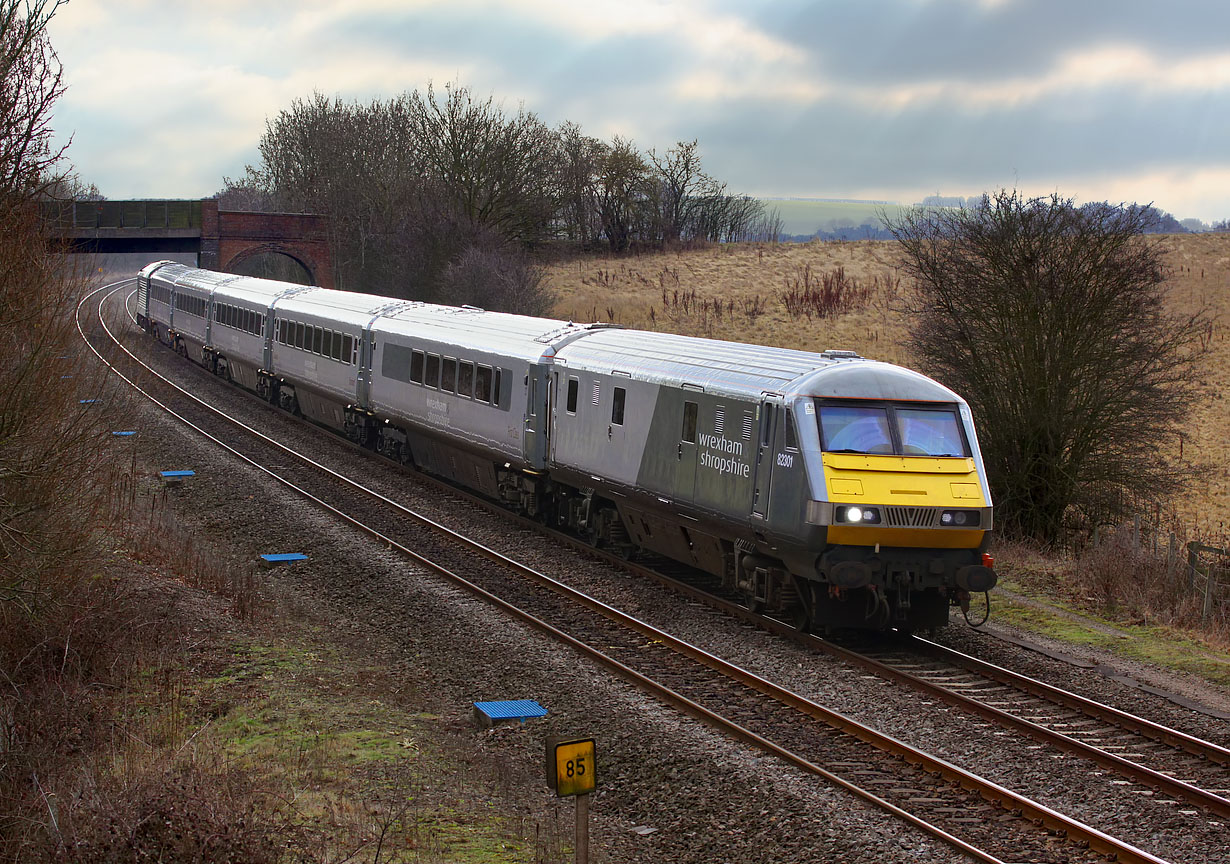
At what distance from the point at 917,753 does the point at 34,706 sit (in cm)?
763

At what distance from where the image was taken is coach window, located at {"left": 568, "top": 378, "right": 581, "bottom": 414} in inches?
696

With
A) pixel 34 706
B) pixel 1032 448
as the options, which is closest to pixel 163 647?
pixel 34 706

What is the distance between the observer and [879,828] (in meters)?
8.18

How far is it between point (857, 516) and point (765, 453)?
1419 millimetres

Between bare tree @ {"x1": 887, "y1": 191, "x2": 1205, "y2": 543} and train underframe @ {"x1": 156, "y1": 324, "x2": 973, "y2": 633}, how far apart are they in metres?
8.27

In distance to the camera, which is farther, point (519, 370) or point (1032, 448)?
point (1032, 448)

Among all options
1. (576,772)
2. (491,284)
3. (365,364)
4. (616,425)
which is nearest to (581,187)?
(491,284)

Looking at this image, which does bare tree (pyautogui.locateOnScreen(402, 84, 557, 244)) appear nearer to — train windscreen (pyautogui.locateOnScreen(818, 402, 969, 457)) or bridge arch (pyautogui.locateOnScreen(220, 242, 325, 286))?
bridge arch (pyautogui.locateOnScreen(220, 242, 325, 286))

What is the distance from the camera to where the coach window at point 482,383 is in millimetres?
20203

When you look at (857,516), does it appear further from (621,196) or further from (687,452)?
(621,196)

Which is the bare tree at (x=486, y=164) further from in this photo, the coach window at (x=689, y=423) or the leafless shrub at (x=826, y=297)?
the coach window at (x=689, y=423)

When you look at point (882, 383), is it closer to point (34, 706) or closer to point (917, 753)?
point (917, 753)

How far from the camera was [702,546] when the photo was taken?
14836mm

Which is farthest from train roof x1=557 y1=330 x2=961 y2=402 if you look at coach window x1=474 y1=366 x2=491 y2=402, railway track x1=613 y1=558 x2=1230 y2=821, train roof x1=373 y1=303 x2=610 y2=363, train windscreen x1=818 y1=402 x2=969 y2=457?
railway track x1=613 y1=558 x2=1230 y2=821
